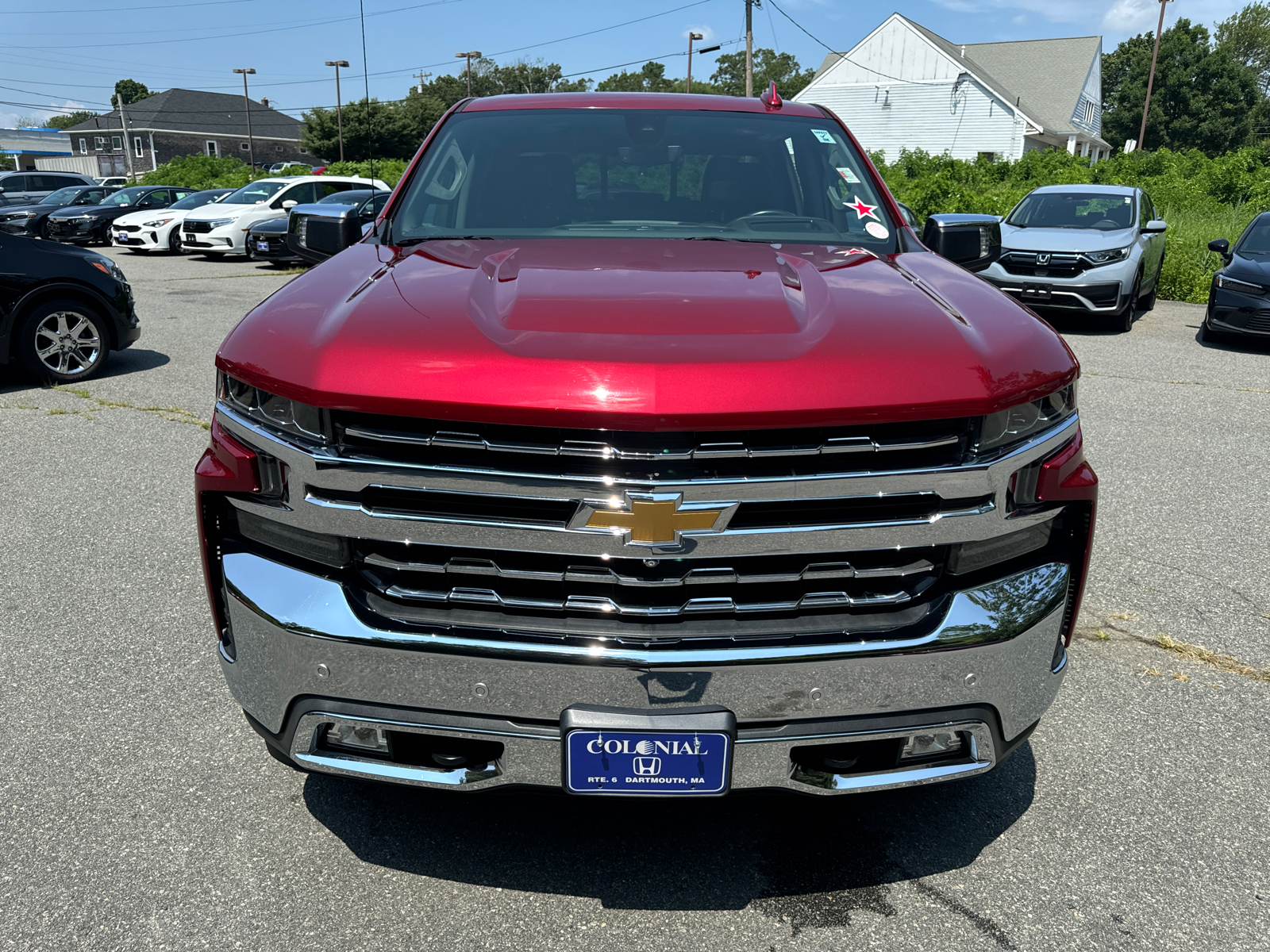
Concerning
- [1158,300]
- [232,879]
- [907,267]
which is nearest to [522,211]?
[907,267]

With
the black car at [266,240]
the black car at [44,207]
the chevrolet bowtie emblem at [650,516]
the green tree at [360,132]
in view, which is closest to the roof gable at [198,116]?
the green tree at [360,132]

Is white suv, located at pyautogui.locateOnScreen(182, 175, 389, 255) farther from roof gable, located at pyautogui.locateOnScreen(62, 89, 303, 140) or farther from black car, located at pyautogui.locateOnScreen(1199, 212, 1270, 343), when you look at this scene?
roof gable, located at pyautogui.locateOnScreen(62, 89, 303, 140)

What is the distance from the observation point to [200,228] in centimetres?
1866

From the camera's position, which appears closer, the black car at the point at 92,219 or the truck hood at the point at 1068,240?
the truck hood at the point at 1068,240

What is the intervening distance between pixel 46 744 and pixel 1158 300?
54.1ft

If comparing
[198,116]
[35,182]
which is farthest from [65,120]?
[35,182]

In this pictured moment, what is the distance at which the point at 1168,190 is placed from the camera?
20594mm

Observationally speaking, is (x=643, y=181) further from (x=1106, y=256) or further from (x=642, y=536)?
(x=1106, y=256)

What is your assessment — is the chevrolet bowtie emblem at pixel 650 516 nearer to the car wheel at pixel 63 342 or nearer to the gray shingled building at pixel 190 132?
the car wheel at pixel 63 342

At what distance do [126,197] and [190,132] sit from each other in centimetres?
6704

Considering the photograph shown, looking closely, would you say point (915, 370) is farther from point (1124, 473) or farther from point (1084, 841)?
point (1124, 473)

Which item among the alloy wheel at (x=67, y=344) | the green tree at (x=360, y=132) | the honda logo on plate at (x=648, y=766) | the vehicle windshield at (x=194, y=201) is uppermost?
the green tree at (x=360, y=132)

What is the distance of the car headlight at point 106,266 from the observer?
8.14 meters

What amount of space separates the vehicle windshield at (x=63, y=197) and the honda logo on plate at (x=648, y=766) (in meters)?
28.9
